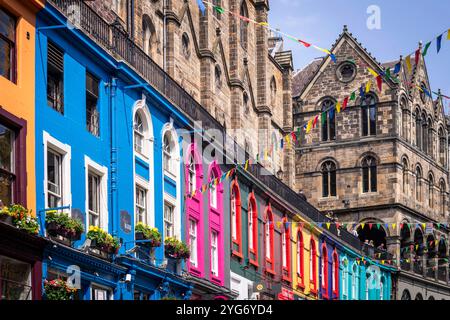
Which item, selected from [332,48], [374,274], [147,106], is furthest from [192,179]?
[332,48]

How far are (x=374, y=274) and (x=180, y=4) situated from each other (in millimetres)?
24332

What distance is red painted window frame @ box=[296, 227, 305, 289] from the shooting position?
53094mm

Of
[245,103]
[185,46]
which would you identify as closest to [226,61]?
[245,103]

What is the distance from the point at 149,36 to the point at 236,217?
9149mm

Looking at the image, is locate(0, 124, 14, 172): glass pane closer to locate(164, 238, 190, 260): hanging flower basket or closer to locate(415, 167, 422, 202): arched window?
locate(164, 238, 190, 260): hanging flower basket

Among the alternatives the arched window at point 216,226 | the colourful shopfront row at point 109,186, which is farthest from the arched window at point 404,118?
the arched window at point 216,226

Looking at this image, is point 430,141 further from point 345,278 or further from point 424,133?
point 345,278

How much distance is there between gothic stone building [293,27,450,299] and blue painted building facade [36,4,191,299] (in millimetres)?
45397

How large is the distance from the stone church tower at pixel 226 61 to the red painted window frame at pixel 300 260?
259 inches

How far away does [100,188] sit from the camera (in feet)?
102

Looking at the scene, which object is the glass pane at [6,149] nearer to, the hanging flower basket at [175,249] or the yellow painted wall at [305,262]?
the hanging flower basket at [175,249]

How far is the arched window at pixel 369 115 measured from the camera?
82.8m

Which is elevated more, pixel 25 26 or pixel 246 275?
pixel 25 26
